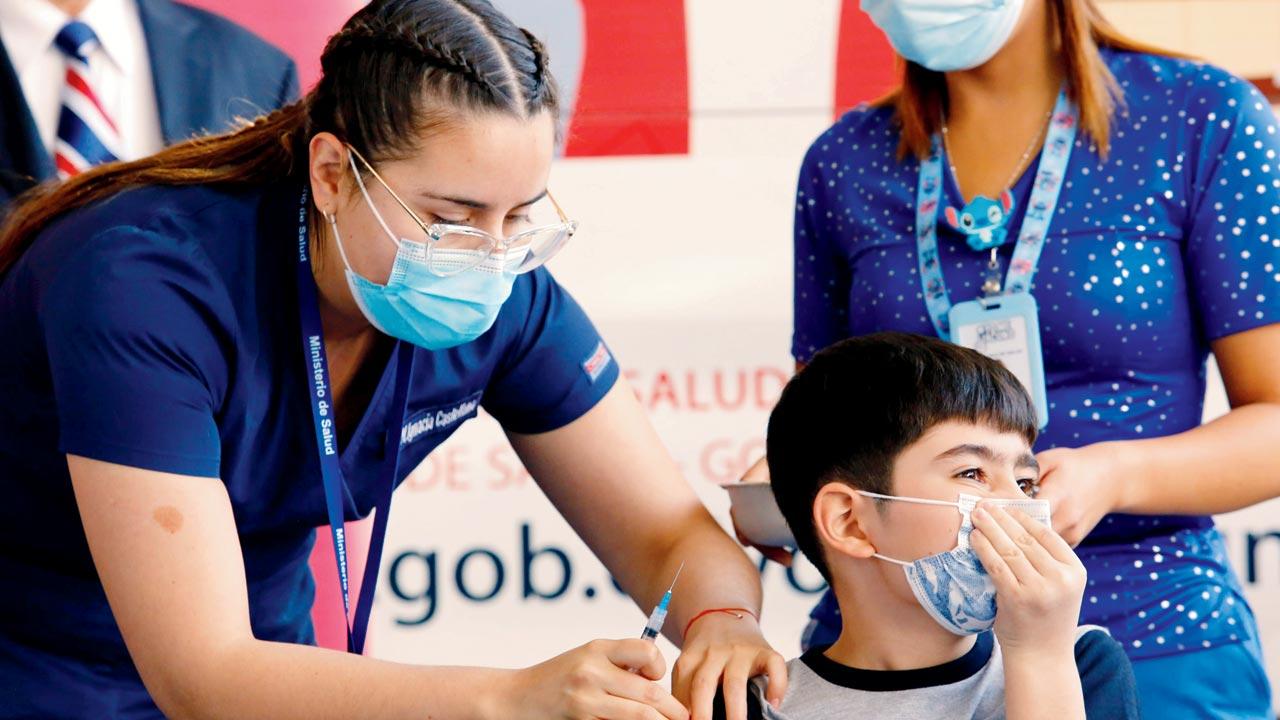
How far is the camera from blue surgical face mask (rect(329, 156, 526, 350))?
1.42 m

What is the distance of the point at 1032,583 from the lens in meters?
1.28

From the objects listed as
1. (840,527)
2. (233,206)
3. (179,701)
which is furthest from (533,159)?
(179,701)

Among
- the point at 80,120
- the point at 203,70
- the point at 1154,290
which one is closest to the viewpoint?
the point at 1154,290

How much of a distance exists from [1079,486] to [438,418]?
678 millimetres

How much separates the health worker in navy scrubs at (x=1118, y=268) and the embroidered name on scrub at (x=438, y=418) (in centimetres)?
45

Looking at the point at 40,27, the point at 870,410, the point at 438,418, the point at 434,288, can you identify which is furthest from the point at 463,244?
the point at 40,27

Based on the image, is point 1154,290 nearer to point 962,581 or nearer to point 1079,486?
point 1079,486

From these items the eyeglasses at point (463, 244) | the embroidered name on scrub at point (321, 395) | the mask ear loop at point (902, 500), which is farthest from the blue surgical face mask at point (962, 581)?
the embroidered name on scrub at point (321, 395)

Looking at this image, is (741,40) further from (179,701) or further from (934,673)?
(179,701)

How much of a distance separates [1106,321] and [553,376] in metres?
0.59

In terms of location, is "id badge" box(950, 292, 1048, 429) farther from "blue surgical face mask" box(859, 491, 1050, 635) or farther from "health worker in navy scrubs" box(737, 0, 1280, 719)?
"blue surgical face mask" box(859, 491, 1050, 635)

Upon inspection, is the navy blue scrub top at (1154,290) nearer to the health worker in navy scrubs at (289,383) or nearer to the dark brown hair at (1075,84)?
the dark brown hair at (1075,84)

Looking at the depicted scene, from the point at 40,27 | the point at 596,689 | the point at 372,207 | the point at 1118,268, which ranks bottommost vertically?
the point at 596,689

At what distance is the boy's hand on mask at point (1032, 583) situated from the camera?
128 centimetres
